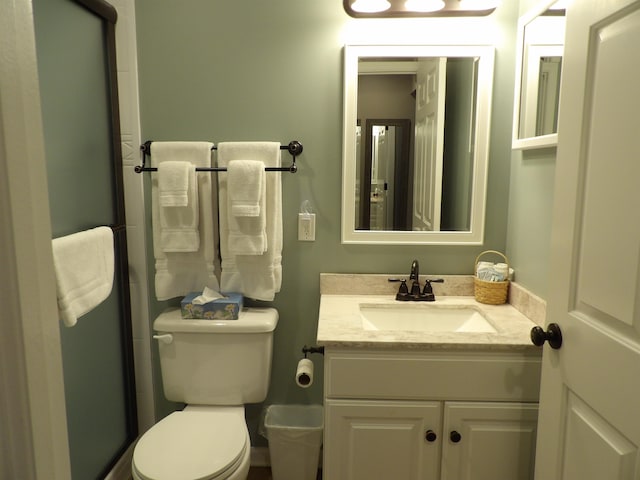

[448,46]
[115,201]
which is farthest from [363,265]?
[115,201]

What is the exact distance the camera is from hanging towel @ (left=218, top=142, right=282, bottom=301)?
5.92 feet

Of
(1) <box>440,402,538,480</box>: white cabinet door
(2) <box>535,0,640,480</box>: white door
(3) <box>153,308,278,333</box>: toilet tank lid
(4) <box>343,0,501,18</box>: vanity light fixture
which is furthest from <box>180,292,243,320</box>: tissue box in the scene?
(4) <box>343,0,501,18</box>: vanity light fixture

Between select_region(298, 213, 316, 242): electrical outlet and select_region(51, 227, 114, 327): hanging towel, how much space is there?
74cm

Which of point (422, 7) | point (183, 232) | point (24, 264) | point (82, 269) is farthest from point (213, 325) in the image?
point (422, 7)

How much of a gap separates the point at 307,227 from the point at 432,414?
2.87ft

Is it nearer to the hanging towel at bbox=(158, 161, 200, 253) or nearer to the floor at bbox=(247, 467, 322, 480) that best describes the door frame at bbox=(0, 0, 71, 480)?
the hanging towel at bbox=(158, 161, 200, 253)

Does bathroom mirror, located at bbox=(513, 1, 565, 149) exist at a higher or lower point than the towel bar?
higher

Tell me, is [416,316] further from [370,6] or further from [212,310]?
[370,6]

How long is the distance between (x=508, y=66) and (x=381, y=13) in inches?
21.9

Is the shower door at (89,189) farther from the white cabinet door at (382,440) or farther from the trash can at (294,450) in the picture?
the white cabinet door at (382,440)

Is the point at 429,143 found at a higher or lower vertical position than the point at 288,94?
lower

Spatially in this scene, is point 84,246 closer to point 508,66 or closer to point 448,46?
point 448,46

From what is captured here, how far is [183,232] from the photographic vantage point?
5.95 ft

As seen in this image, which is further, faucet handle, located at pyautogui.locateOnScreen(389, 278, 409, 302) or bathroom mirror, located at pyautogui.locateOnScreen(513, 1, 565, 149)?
faucet handle, located at pyautogui.locateOnScreen(389, 278, 409, 302)
